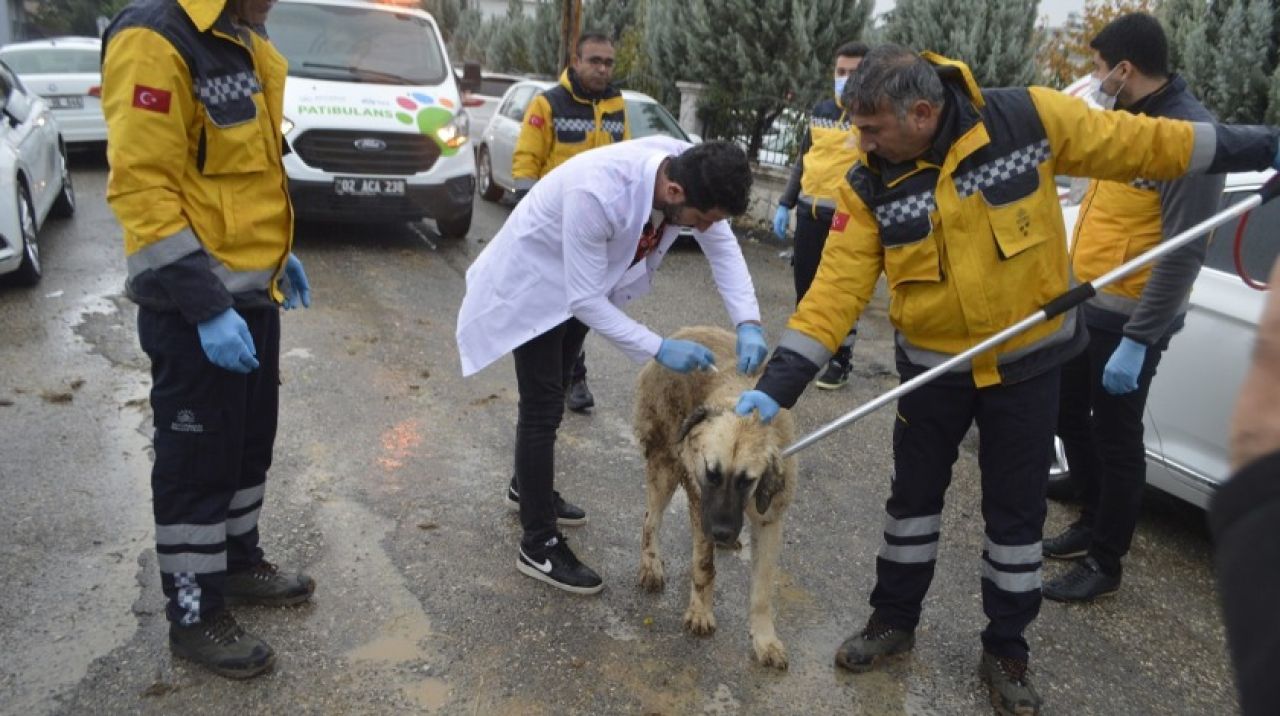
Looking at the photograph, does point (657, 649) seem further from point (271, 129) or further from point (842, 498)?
point (271, 129)

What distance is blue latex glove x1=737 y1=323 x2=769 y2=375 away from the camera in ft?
11.5

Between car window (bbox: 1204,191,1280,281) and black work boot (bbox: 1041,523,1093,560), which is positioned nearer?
car window (bbox: 1204,191,1280,281)

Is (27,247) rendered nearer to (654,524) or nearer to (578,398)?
(578,398)

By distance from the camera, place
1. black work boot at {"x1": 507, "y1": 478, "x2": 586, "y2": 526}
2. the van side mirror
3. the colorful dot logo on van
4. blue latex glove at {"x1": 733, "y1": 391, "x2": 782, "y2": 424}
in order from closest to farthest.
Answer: blue latex glove at {"x1": 733, "y1": 391, "x2": 782, "y2": 424}
black work boot at {"x1": 507, "y1": 478, "x2": 586, "y2": 526}
the colorful dot logo on van
the van side mirror

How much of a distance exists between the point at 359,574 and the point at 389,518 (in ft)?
1.58

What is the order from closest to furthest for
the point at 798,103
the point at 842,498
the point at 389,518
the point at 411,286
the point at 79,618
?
1. the point at 79,618
2. the point at 389,518
3. the point at 842,498
4. the point at 411,286
5. the point at 798,103

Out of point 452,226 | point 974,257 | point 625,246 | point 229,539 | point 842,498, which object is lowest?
point 452,226

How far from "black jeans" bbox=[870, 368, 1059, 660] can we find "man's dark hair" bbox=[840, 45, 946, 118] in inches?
38.4

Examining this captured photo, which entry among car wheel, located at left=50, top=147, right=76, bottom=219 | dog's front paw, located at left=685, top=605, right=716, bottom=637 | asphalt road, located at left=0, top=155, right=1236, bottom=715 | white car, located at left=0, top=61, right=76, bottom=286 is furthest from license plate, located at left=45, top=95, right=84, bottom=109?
dog's front paw, located at left=685, top=605, right=716, bottom=637

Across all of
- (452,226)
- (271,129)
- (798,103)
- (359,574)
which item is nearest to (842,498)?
(359,574)

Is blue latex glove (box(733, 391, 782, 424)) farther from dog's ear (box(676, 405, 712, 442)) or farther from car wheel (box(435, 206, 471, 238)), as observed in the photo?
car wheel (box(435, 206, 471, 238))

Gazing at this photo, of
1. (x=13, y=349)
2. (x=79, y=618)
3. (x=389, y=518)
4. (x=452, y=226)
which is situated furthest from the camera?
(x=452, y=226)

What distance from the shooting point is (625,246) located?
3471mm

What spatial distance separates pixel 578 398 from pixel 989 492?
2964 mm
